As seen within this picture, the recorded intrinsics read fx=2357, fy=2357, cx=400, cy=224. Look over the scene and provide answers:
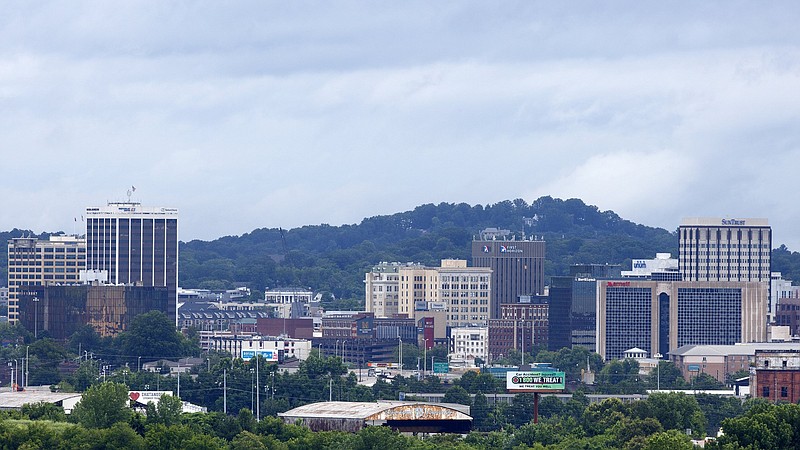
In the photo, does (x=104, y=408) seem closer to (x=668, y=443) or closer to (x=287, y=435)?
(x=287, y=435)

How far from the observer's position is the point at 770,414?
16925 cm

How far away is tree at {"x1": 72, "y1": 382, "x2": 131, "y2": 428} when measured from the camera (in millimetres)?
193250

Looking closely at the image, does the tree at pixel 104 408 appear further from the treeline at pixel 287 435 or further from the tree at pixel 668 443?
the tree at pixel 668 443

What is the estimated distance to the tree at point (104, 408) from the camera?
19325 centimetres

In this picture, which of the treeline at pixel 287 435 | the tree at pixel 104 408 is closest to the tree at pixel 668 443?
the treeline at pixel 287 435

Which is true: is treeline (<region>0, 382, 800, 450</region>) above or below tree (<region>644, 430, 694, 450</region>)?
below

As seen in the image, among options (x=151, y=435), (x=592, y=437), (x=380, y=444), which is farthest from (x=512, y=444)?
(x=151, y=435)

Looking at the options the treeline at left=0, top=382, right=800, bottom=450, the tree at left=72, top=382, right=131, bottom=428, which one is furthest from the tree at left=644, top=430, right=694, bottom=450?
the tree at left=72, top=382, right=131, bottom=428

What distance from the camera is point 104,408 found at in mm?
195125

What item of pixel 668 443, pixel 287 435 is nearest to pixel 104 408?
pixel 287 435

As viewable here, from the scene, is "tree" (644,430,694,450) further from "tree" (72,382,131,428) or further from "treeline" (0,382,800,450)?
"tree" (72,382,131,428)

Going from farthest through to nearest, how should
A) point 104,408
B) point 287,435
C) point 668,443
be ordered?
1. point 287,435
2. point 104,408
3. point 668,443

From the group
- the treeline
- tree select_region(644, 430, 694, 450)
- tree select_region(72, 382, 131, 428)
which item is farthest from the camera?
tree select_region(72, 382, 131, 428)

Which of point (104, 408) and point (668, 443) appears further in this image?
point (104, 408)
